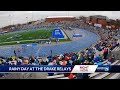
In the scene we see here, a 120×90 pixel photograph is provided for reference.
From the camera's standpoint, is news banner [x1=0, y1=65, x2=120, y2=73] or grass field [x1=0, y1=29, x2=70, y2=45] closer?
news banner [x1=0, y1=65, x2=120, y2=73]

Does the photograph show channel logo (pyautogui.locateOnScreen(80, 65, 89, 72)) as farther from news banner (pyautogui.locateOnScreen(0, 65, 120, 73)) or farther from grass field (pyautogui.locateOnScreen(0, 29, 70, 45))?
grass field (pyautogui.locateOnScreen(0, 29, 70, 45))

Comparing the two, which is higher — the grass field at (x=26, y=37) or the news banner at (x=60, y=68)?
the grass field at (x=26, y=37)

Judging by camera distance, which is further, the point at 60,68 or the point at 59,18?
the point at 59,18

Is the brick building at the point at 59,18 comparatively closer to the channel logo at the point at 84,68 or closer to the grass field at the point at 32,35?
the grass field at the point at 32,35

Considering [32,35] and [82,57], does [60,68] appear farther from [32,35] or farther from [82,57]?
[32,35]

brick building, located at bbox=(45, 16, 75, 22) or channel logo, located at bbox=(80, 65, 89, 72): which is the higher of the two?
brick building, located at bbox=(45, 16, 75, 22)

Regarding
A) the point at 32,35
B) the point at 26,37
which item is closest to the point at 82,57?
the point at 32,35

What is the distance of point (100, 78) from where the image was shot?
7.55 m

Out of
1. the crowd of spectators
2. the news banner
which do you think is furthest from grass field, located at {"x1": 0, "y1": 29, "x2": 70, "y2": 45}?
the news banner

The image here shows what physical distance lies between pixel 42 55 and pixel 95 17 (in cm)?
150

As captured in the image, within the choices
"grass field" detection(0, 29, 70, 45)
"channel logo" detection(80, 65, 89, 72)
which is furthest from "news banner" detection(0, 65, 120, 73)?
"grass field" detection(0, 29, 70, 45)

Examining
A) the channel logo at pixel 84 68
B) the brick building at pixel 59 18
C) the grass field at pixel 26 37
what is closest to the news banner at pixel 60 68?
the channel logo at pixel 84 68

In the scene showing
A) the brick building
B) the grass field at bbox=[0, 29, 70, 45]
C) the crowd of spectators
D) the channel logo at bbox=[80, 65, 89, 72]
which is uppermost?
the brick building
